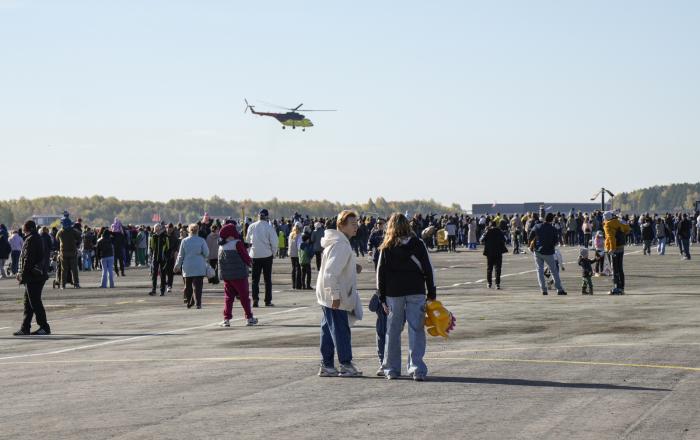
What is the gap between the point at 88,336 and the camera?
59.5 ft

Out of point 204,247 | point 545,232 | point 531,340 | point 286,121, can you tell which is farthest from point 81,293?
point 286,121

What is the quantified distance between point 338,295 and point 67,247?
2200cm

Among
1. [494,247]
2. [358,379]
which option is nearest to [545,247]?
[494,247]

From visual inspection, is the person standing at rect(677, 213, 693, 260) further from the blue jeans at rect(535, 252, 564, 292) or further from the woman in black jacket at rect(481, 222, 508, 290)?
the blue jeans at rect(535, 252, 564, 292)

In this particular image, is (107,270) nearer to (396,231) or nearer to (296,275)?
(296,275)

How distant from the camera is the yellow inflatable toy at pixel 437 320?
1177 cm

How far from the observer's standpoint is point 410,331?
11883mm

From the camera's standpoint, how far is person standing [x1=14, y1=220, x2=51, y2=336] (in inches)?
738

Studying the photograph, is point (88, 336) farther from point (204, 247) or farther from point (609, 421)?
point (609, 421)

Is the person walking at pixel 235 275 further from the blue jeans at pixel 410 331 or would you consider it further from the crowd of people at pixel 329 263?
the blue jeans at pixel 410 331

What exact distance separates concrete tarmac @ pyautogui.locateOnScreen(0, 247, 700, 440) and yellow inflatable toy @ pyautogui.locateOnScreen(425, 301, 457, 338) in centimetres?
47

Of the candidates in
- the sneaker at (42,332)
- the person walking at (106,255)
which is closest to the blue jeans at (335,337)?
the sneaker at (42,332)

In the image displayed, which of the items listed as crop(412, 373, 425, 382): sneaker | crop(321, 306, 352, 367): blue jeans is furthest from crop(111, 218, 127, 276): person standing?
crop(412, 373, 425, 382): sneaker

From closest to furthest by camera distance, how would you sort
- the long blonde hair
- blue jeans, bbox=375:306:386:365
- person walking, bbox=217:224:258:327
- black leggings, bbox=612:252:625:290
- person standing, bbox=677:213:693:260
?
the long blonde hair, blue jeans, bbox=375:306:386:365, person walking, bbox=217:224:258:327, black leggings, bbox=612:252:625:290, person standing, bbox=677:213:693:260
